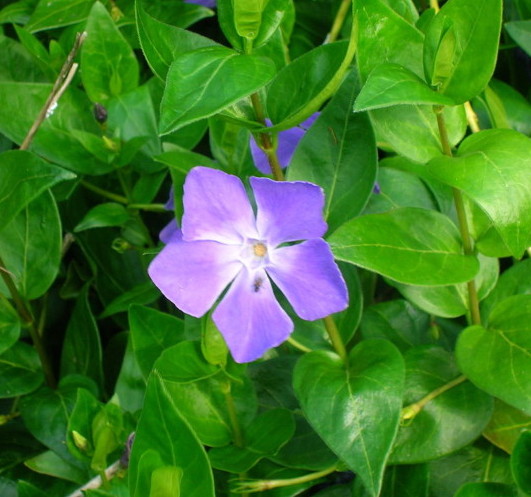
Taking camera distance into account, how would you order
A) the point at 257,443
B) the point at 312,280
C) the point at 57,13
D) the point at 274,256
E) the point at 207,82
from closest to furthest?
1. the point at 207,82
2. the point at 312,280
3. the point at 274,256
4. the point at 257,443
5. the point at 57,13

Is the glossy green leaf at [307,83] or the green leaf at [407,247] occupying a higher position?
the glossy green leaf at [307,83]

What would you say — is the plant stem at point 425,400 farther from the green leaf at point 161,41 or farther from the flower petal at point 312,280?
the green leaf at point 161,41

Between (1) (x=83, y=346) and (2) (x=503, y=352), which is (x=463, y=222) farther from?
(1) (x=83, y=346)

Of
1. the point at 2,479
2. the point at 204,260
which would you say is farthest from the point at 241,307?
the point at 2,479

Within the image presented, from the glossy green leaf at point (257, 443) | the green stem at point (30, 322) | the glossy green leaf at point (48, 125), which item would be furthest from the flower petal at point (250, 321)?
the glossy green leaf at point (48, 125)

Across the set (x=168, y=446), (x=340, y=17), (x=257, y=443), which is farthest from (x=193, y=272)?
(x=340, y=17)

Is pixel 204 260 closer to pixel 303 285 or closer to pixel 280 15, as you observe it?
pixel 303 285

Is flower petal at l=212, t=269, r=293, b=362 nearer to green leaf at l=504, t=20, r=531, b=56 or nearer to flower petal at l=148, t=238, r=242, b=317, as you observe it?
flower petal at l=148, t=238, r=242, b=317
